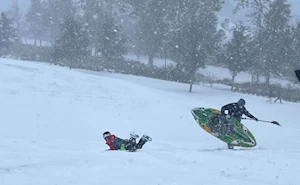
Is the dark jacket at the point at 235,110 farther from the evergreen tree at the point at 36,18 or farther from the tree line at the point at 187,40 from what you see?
the evergreen tree at the point at 36,18

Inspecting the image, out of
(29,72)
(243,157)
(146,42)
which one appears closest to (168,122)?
(243,157)

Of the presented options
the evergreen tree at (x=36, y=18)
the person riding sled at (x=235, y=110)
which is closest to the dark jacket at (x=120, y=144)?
the person riding sled at (x=235, y=110)

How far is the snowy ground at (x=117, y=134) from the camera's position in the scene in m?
7.32

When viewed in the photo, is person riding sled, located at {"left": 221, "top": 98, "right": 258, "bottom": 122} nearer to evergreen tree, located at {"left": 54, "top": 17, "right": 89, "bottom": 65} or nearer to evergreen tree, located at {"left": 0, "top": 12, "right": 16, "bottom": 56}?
evergreen tree, located at {"left": 54, "top": 17, "right": 89, "bottom": 65}

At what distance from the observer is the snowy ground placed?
7.32m

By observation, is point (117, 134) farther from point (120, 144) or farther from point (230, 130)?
point (120, 144)

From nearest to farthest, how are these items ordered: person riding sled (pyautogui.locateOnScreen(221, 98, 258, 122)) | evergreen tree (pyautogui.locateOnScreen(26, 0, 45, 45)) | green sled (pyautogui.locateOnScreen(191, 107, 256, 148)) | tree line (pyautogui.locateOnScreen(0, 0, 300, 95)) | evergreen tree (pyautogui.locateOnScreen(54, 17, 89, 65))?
person riding sled (pyautogui.locateOnScreen(221, 98, 258, 122)) < green sled (pyautogui.locateOnScreen(191, 107, 256, 148)) < tree line (pyautogui.locateOnScreen(0, 0, 300, 95)) < evergreen tree (pyautogui.locateOnScreen(54, 17, 89, 65)) < evergreen tree (pyautogui.locateOnScreen(26, 0, 45, 45))

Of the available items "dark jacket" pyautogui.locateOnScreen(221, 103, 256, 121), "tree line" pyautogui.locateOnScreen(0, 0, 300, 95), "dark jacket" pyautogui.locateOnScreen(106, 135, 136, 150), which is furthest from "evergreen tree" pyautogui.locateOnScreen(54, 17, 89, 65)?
"dark jacket" pyautogui.locateOnScreen(106, 135, 136, 150)

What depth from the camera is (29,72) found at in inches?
1044

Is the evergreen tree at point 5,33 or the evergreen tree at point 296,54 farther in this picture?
the evergreen tree at point 5,33

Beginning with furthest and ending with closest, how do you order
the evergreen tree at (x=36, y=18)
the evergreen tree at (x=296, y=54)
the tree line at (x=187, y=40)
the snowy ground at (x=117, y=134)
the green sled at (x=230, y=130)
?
the evergreen tree at (x=36, y=18)
the evergreen tree at (x=296, y=54)
the tree line at (x=187, y=40)
the green sled at (x=230, y=130)
the snowy ground at (x=117, y=134)

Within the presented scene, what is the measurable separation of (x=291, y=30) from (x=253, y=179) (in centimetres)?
4093

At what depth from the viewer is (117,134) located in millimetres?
16703

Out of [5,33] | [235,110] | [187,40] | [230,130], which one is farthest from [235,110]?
[5,33]
